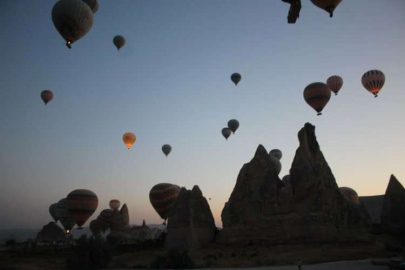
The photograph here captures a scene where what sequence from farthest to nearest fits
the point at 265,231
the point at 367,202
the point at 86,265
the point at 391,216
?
the point at 367,202, the point at 391,216, the point at 265,231, the point at 86,265

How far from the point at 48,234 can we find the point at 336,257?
204 feet

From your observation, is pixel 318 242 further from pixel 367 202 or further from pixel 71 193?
pixel 367 202

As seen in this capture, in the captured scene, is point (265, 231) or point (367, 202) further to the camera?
point (367, 202)

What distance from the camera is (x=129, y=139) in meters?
53.7

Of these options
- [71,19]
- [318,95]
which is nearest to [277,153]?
[318,95]

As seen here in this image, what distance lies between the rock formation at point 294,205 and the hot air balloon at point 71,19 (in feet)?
75.8

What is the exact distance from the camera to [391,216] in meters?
39.1

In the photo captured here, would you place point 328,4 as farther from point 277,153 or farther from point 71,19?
point 277,153

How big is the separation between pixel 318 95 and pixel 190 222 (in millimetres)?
20809

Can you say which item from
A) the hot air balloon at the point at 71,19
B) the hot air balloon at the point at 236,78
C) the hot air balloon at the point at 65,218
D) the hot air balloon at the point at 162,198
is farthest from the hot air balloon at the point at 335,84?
the hot air balloon at the point at 65,218

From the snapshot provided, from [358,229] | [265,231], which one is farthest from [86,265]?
[358,229]

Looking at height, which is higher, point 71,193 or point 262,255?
point 71,193

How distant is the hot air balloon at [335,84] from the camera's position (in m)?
43.0

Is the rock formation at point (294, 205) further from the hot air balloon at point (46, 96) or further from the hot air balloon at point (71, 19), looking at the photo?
the hot air balloon at point (46, 96)
